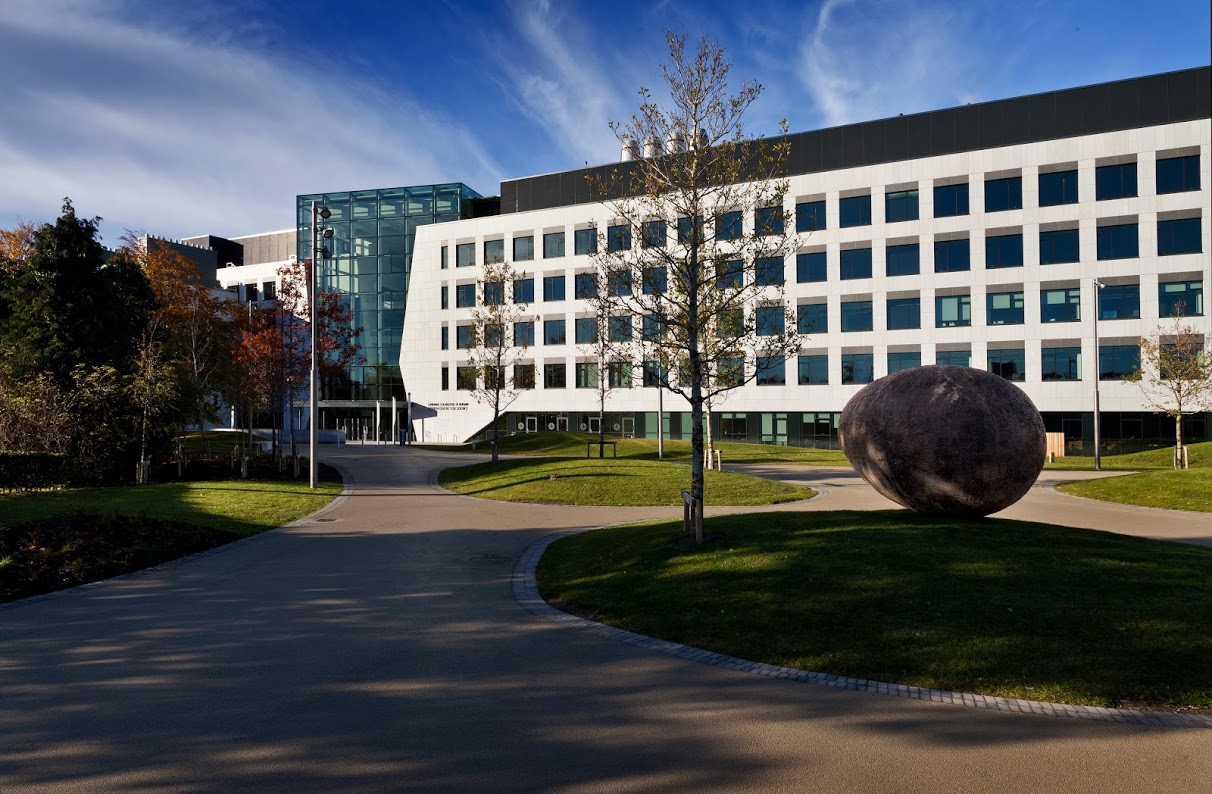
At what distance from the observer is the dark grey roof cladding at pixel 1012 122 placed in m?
39.0

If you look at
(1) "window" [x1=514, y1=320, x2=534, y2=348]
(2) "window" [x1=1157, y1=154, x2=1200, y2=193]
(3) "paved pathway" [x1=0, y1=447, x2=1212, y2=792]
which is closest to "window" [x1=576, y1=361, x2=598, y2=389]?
(1) "window" [x1=514, y1=320, x2=534, y2=348]

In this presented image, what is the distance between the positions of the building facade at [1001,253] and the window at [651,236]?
21.5 m

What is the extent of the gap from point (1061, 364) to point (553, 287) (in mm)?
33493

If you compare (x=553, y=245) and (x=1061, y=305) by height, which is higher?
(x=553, y=245)

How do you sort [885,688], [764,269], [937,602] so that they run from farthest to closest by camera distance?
[764,269], [937,602], [885,688]

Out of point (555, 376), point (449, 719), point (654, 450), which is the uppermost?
point (555, 376)

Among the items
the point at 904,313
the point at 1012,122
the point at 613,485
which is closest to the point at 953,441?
the point at 613,485

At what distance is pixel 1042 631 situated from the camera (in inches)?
291

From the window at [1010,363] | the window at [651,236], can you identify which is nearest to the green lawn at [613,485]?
the window at [651,236]

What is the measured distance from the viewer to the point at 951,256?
42.8 m

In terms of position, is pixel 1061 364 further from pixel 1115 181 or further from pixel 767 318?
pixel 767 318

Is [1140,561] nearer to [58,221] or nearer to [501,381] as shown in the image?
[501,381]

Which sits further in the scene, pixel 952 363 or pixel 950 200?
pixel 950 200

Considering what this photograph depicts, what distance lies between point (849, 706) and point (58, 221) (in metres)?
32.0
